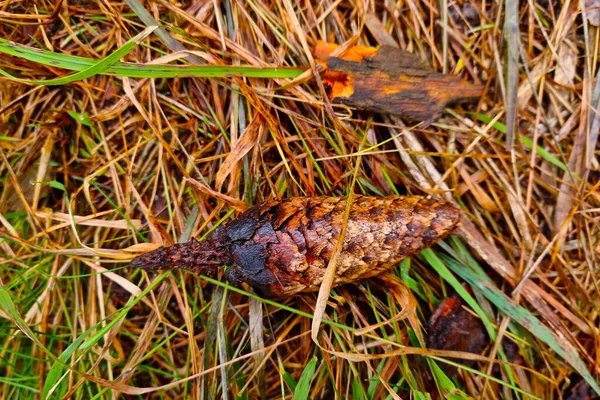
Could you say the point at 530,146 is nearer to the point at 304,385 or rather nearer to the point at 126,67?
the point at 304,385

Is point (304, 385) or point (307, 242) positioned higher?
point (307, 242)

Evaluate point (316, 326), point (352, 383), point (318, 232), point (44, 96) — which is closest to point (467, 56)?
point (318, 232)

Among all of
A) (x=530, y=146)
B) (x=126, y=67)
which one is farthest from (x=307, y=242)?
(x=530, y=146)

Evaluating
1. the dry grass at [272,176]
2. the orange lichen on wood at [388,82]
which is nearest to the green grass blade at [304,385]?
the dry grass at [272,176]

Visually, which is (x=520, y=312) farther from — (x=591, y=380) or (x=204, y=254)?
(x=204, y=254)

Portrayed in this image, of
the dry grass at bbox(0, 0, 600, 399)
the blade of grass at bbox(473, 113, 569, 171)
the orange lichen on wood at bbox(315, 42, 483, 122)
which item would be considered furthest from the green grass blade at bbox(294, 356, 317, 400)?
the blade of grass at bbox(473, 113, 569, 171)

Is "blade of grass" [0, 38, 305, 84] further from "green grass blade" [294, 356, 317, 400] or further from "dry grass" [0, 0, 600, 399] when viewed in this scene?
"green grass blade" [294, 356, 317, 400]
